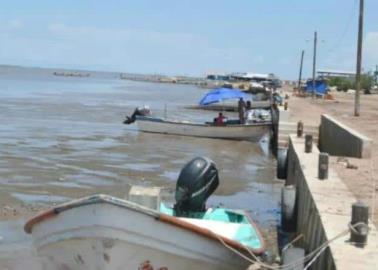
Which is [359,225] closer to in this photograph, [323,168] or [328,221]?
[328,221]

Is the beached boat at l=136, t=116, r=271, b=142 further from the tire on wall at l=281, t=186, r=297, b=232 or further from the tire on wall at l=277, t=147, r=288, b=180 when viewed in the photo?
the tire on wall at l=281, t=186, r=297, b=232

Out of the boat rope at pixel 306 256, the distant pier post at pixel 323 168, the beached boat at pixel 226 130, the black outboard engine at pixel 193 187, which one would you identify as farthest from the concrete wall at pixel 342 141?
the boat rope at pixel 306 256

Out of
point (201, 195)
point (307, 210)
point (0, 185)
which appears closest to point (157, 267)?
point (201, 195)

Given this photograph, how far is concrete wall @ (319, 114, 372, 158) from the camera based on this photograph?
1628cm

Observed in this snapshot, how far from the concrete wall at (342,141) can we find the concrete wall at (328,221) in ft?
9.62

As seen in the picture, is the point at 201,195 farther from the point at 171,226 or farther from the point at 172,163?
the point at 172,163

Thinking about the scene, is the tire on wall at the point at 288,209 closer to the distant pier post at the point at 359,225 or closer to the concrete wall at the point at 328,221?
the concrete wall at the point at 328,221

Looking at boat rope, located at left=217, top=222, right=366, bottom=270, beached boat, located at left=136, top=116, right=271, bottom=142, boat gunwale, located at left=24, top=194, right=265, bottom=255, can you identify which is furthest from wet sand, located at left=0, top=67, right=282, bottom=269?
boat rope, located at left=217, top=222, right=366, bottom=270

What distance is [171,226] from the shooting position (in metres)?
7.80

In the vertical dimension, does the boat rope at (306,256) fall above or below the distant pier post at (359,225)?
below

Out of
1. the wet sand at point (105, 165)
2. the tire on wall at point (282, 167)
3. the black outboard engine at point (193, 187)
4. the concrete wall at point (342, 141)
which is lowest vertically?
the wet sand at point (105, 165)

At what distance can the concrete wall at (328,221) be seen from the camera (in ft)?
22.5

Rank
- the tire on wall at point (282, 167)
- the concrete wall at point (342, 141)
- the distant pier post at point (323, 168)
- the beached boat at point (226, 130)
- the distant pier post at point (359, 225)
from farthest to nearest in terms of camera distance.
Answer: the beached boat at point (226, 130) < the tire on wall at point (282, 167) < the concrete wall at point (342, 141) < the distant pier post at point (323, 168) < the distant pier post at point (359, 225)

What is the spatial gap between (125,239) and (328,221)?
241cm
